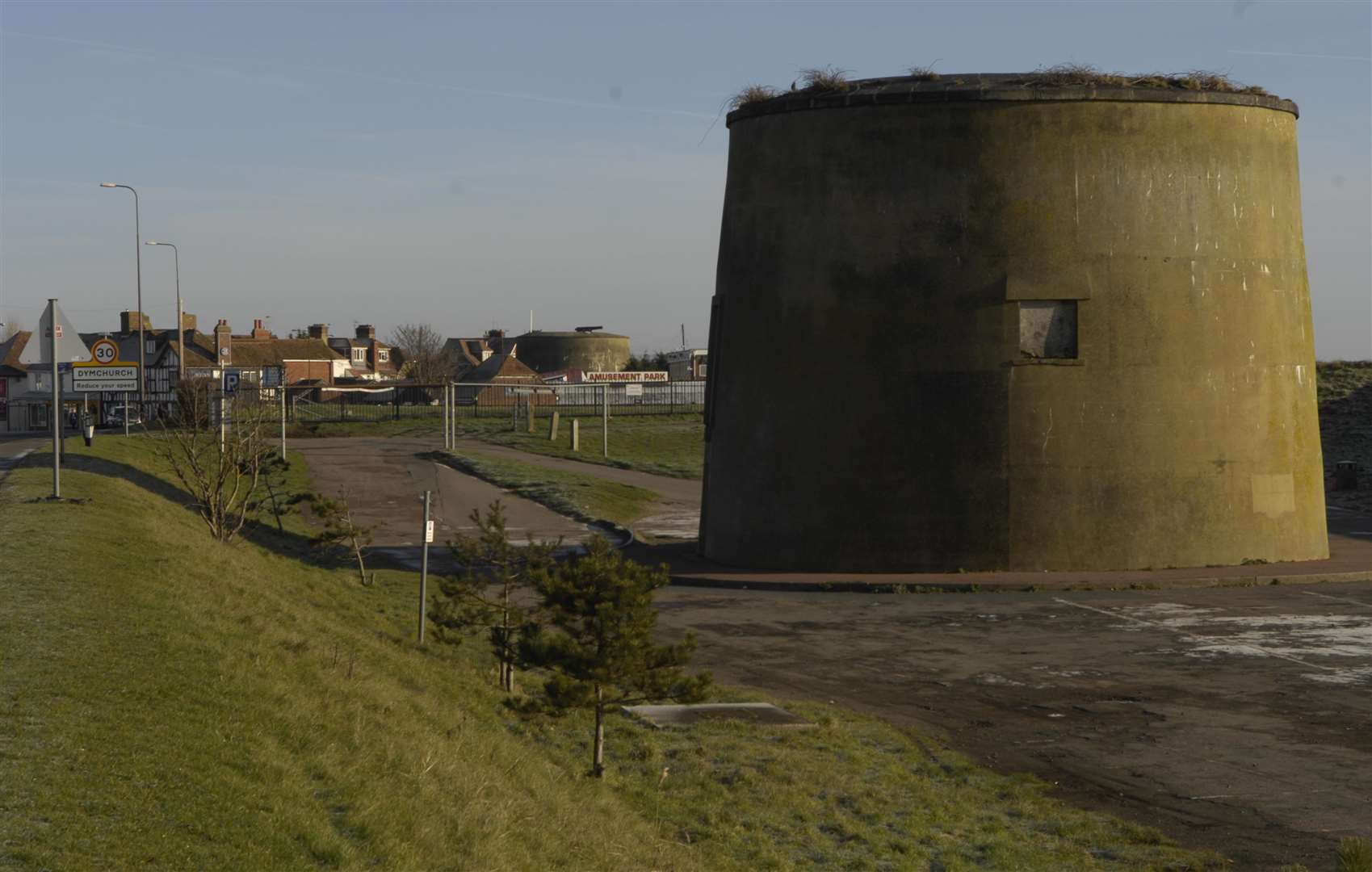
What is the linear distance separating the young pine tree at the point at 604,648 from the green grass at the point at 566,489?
24296 mm

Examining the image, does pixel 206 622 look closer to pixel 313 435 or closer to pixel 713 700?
pixel 713 700

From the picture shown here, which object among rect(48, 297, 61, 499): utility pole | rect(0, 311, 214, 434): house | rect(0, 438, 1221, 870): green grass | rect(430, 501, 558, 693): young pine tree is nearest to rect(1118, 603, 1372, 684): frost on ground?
rect(0, 438, 1221, 870): green grass

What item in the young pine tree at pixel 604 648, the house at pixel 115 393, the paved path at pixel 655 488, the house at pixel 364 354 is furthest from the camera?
the house at pixel 364 354

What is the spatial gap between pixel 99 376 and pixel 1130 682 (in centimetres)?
1943

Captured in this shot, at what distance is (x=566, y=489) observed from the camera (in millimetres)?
43438

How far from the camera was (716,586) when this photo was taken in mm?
27766

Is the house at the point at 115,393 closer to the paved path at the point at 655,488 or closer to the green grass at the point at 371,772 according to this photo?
the paved path at the point at 655,488

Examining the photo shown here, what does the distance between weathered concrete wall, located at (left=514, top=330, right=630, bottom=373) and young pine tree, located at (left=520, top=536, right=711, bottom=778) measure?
130901 millimetres

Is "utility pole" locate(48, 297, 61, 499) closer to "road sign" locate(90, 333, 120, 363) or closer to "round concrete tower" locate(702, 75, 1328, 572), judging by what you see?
"road sign" locate(90, 333, 120, 363)

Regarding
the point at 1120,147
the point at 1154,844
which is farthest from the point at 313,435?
the point at 1154,844

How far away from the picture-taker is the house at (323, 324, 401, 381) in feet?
451

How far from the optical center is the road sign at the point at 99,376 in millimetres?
27641

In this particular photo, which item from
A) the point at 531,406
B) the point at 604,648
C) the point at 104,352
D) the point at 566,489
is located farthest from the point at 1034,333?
the point at 531,406

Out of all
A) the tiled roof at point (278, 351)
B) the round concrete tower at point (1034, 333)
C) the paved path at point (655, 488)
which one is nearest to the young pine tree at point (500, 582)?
the round concrete tower at point (1034, 333)
